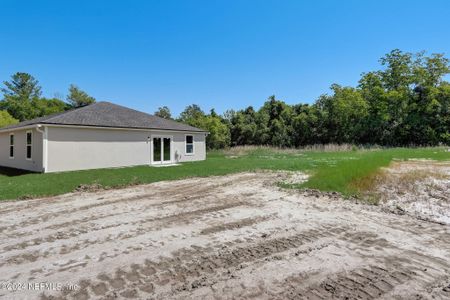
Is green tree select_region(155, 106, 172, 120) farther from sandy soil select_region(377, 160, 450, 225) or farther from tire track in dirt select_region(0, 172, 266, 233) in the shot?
sandy soil select_region(377, 160, 450, 225)

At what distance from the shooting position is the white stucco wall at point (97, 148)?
475 inches

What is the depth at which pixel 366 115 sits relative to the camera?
94.2 feet

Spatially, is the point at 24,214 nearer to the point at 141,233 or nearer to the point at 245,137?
the point at 141,233

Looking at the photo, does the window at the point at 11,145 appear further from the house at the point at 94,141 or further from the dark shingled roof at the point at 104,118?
the dark shingled roof at the point at 104,118

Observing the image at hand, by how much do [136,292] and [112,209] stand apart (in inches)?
139

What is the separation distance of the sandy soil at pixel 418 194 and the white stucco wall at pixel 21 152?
13450 millimetres

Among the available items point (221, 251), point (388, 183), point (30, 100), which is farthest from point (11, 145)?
point (30, 100)

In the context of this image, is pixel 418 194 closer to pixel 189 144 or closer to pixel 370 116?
pixel 189 144

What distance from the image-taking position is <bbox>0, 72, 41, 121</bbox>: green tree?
123ft

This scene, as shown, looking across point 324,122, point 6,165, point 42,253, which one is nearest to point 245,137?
point 324,122

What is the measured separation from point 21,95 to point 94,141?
38.5 metres

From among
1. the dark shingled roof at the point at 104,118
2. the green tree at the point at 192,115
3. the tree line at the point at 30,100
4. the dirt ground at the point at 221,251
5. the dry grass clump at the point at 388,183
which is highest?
the tree line at the point at 30,100

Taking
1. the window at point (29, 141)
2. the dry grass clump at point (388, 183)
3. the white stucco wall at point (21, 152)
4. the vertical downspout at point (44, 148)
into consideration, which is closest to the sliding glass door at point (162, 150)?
the vertical downspout at point (44, 148)

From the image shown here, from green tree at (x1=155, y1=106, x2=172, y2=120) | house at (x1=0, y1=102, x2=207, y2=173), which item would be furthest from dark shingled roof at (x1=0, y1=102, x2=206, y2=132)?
green tree at (x1=155, y1=106, x2=172, y2=120)
